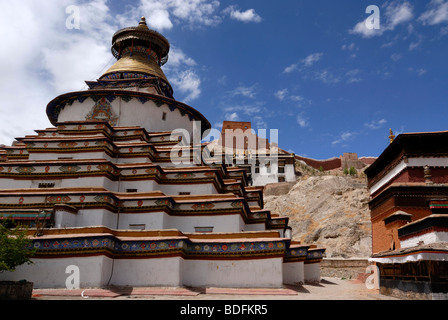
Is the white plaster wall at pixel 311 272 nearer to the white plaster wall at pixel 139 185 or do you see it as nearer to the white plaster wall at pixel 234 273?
the white plaster wall at pixel 234 273

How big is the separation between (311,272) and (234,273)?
6.76m

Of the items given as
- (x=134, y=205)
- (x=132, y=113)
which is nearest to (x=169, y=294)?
(x=134, y=205)

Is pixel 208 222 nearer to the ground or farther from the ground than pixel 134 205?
nearer to the ground

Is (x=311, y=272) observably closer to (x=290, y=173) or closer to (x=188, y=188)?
(x=188, y=188)

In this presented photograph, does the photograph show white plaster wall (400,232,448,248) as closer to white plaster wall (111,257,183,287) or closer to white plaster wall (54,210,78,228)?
white plaster wall (111,257,183,287)

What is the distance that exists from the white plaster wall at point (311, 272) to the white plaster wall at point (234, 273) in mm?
6027

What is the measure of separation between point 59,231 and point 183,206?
14.9 feet

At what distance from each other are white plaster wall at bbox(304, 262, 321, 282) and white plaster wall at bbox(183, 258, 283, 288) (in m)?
6.03

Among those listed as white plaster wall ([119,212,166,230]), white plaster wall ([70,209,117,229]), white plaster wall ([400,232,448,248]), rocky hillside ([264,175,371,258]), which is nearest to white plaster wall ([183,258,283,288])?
white plaster wall ([119,212,166,230])

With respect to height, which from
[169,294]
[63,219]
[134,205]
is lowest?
[169,294]

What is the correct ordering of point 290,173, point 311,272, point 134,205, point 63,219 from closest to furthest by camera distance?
point 63,219
point 134,205
point 311,272
point 290,173

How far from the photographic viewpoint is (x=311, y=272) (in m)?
17.2

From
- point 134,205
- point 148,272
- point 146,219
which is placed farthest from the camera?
point 134,205
